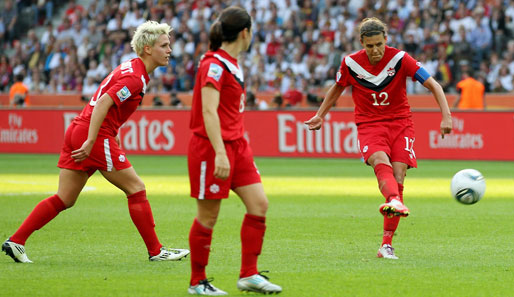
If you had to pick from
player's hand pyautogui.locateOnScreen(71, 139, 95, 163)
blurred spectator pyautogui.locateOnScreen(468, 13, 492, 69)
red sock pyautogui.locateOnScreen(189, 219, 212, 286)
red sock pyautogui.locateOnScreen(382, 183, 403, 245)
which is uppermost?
blurred spectator pyautogui.locateOnScreen(468, 13, 492, 69)

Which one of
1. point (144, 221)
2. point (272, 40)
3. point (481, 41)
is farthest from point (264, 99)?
point (144, 221)

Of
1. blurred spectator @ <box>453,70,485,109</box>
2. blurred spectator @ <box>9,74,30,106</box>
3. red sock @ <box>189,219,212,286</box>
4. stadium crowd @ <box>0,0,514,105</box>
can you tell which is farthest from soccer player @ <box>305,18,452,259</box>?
blurred spectator @ <box>9,74,30,106</box>

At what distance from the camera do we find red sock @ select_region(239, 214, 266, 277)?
665cm

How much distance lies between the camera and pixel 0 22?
36.9 m

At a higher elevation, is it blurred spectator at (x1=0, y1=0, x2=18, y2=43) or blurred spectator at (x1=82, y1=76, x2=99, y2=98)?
blurred spectator at (x1=0, y1=0, x2=18, y2=43)

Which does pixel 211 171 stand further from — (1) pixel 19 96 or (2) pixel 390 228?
(1) pixel 19 96

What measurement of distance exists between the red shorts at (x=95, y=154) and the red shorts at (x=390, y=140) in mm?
2219

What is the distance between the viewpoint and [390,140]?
8.73m

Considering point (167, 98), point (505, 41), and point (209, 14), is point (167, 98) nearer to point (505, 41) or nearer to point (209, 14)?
point (209, 14)

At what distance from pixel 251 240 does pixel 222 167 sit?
68 centimetres

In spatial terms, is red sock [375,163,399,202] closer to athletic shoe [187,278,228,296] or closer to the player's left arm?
the player's left arm

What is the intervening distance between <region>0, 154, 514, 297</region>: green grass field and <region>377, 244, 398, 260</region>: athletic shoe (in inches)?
4.4

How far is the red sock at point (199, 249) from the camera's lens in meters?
6.62

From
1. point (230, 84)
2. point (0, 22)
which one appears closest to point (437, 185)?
point (230, 84)
